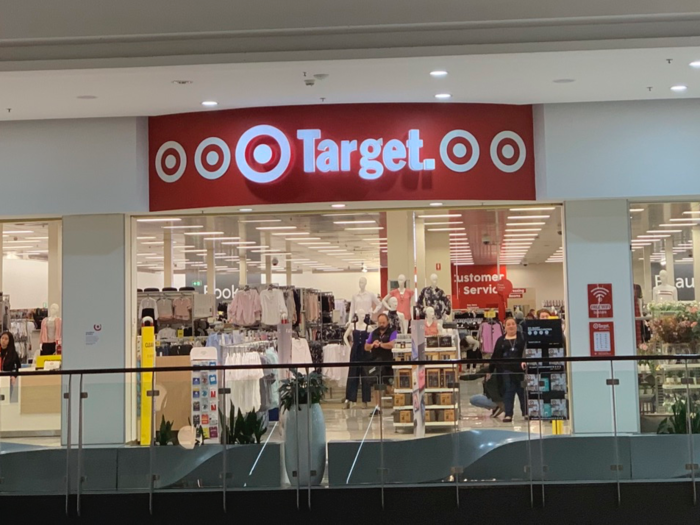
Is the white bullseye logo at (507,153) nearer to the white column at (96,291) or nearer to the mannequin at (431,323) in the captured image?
the mannequin at (431,323)

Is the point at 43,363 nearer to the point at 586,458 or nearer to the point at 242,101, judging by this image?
the point at 242,101

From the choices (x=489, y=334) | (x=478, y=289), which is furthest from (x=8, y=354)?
(x=478, y=289)

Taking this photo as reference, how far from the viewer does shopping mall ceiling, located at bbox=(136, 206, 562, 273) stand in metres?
11.0

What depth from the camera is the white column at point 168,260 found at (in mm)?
12359

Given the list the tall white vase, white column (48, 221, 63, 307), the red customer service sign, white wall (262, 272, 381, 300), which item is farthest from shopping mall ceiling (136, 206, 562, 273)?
the tall white vase

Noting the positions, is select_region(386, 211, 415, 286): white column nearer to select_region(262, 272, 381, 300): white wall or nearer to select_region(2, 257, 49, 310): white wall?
select_region(262, 272, 381, 300): white wall

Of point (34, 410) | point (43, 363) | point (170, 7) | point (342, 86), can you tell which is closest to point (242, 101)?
point (342, 86)

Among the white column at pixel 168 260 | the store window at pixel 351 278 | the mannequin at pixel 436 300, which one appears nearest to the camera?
the store window at pixel 351 278

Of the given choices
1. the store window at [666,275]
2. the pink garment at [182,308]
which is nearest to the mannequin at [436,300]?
the store window at [666,275]

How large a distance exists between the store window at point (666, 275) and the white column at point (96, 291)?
591cm

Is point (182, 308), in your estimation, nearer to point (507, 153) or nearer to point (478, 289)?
point (507, 153)

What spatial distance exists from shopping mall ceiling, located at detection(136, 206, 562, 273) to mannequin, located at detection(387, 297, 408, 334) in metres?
0.82

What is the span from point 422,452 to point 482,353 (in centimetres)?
695

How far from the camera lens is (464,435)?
7.06 m
